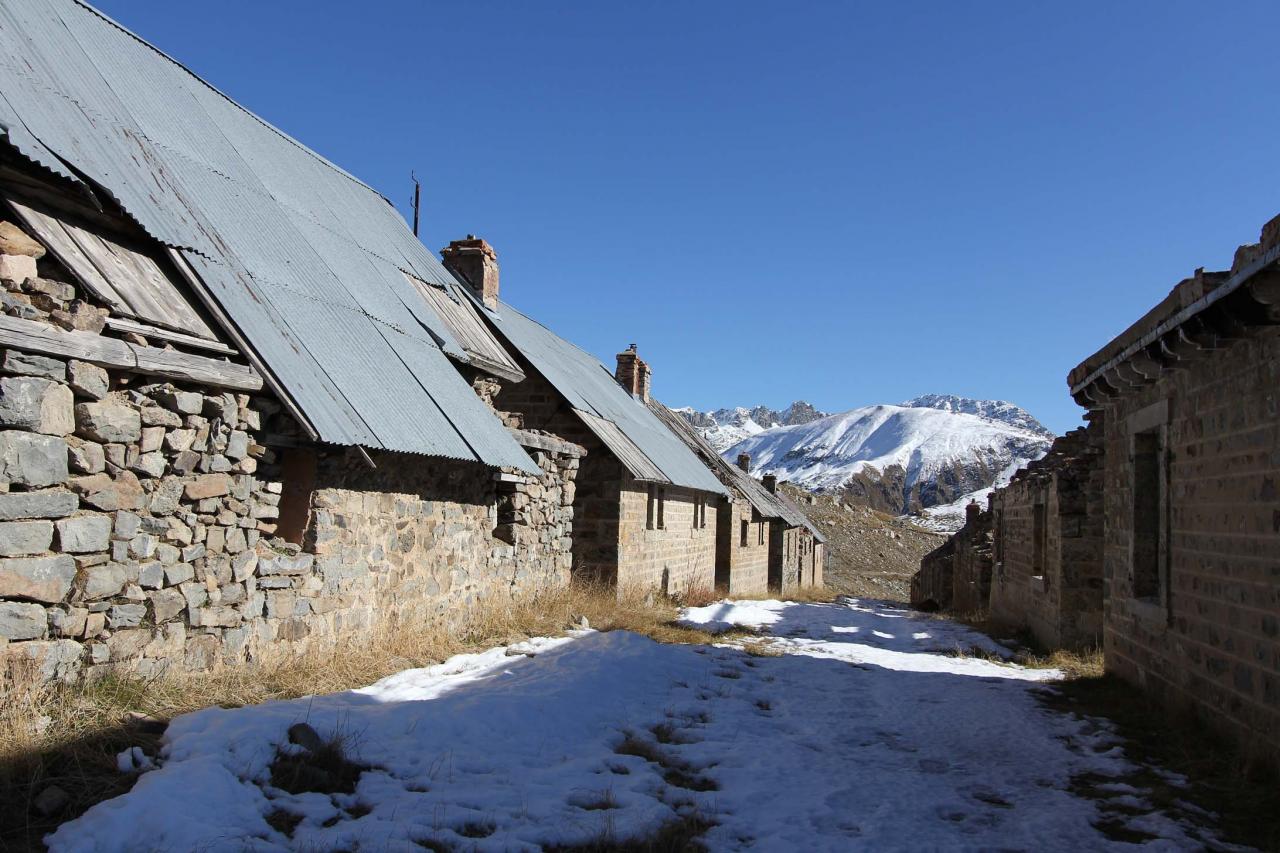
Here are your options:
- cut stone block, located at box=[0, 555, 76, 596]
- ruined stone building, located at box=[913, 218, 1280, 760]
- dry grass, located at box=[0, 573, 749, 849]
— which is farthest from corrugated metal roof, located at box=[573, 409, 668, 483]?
cut stone block, located at box=[0, 555, 76, 596]

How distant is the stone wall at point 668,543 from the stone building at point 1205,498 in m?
7.40

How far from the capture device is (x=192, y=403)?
6086mm

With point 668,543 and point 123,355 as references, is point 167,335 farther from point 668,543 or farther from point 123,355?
point 668,543

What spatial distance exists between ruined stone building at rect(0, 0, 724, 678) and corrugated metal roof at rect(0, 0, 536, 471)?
33 mm

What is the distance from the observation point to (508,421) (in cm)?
1185

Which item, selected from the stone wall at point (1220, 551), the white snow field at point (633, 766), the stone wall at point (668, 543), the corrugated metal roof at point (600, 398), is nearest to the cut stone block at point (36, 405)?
the white snow field at point (633, 766)

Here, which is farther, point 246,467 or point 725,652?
point 725,652

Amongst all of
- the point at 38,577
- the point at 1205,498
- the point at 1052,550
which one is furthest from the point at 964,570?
the point at 38,577

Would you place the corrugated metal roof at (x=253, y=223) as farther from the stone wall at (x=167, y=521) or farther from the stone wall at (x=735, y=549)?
the stone wall at (x=735, y=549)

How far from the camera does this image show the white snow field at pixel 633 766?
13.5 ft

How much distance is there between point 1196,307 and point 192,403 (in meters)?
6.72

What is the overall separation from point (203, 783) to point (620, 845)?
1.91 meters

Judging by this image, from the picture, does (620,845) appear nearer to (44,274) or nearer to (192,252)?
(44,274)

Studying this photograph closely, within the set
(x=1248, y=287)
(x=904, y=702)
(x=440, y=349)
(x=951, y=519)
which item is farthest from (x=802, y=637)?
(x=951, y=519)
